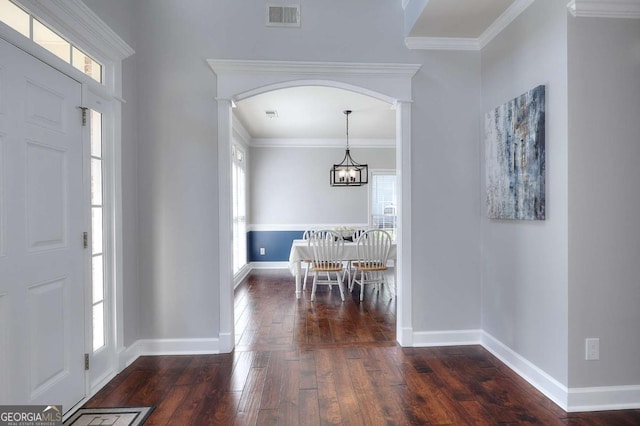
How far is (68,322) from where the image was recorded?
6.55 ft

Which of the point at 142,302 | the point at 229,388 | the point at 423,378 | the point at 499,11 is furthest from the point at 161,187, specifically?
the point at 499,11

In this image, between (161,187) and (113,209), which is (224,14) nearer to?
(161,187)

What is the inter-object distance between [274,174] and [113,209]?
14.9ft

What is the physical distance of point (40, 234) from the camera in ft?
5.91

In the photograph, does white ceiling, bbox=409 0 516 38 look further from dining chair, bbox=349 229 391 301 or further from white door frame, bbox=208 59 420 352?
dining chair, bbox=349 229 391 301

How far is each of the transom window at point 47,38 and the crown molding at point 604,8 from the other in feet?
9.99

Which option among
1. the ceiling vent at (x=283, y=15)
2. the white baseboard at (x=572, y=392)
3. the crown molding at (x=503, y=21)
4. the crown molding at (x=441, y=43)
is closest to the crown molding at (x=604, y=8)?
the crown molding at (x=503, y=21)

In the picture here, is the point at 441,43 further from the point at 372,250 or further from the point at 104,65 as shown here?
the point at 104,65

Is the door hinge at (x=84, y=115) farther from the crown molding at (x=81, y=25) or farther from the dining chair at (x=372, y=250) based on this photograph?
the dining chair at (x=372, y=250)

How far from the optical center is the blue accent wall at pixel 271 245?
22.6ft

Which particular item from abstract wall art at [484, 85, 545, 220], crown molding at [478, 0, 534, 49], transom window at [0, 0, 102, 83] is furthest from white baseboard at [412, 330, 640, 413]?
transom window at [0, 0, 102, 83]

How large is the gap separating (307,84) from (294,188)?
4.10 metres

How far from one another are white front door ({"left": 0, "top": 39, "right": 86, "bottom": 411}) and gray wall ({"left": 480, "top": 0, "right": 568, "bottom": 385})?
9.86 ft

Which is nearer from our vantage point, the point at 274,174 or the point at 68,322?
the point at 68,322
